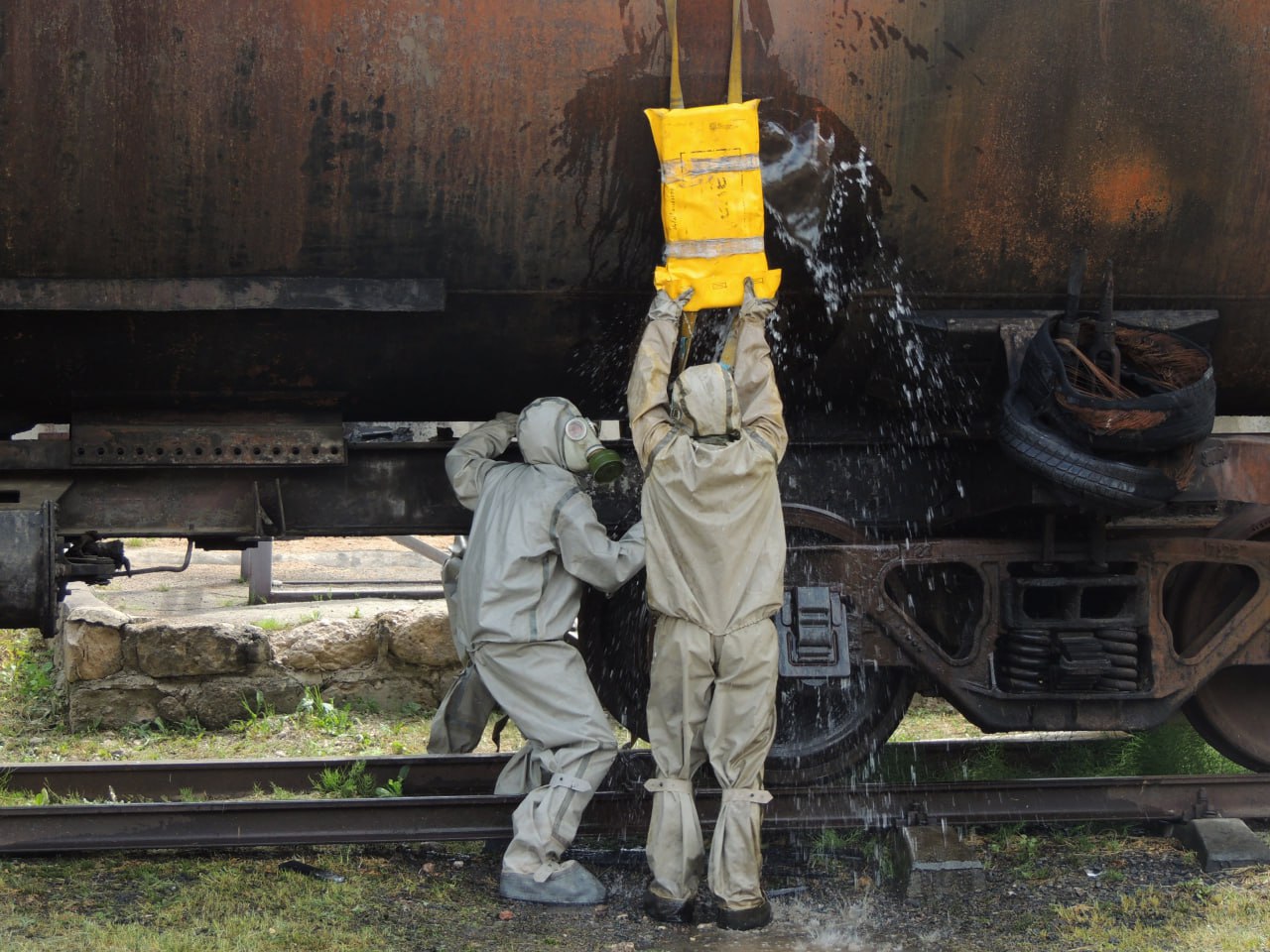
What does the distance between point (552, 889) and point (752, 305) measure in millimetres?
2050

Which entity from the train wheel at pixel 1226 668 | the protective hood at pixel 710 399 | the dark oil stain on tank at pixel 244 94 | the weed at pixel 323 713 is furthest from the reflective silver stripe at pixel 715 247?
the weed at pixel 323 713

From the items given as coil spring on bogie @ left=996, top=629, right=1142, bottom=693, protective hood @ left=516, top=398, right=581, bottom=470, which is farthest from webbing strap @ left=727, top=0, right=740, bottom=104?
coil spring on bogie @ left=996, top=629, right=1142, bottom=693

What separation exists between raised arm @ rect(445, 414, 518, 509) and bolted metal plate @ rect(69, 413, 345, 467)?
42 centimetres

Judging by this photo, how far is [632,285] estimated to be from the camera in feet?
15.0

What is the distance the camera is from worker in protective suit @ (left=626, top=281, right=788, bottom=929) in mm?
4324

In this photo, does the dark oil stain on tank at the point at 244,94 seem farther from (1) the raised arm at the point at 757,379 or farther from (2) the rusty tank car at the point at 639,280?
(1) the raised arm at the point at 757,379

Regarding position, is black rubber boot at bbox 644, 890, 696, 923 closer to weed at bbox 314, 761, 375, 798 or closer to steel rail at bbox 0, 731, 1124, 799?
steel rail at bbox 0, 731, 1124, 799

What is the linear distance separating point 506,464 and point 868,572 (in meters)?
1.38

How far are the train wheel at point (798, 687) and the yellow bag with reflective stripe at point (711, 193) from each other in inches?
47.1

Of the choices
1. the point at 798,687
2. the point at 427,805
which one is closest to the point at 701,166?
the point at 798,687

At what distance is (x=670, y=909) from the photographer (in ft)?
14.3

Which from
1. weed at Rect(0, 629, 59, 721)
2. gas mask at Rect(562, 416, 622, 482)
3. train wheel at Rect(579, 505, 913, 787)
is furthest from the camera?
weed at Rect(0, 629, 59, 721)

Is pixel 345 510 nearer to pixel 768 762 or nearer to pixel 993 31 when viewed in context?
pixel 768 762

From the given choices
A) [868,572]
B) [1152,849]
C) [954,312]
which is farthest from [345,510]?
[1152,849]
